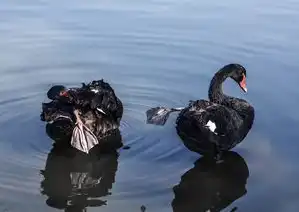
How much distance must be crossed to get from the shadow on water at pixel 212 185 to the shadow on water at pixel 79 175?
619mm

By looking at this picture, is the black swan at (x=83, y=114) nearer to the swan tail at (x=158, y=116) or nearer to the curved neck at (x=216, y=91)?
the swan tail at (x=158, y=116)

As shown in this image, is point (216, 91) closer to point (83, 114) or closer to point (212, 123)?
point (212, 123)

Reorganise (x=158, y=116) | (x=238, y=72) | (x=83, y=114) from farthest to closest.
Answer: (x=238, y=72) → (x=158, y=116) → (x=83, y=114)

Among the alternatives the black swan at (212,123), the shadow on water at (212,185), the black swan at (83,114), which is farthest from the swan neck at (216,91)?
the black swan at (83,114)

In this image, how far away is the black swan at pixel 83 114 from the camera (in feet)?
17.5

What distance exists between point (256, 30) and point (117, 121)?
4.38 m

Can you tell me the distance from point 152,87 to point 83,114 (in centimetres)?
163

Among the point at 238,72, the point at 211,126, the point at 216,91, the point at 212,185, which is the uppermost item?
the point at 238,72

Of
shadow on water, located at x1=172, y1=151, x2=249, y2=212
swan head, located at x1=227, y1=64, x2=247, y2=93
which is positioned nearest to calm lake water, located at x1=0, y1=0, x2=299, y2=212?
shadow on water, located at x1=172, y1=151, x2=249, y2=212

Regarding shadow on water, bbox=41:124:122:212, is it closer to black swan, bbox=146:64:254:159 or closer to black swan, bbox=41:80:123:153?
black swan, bbox=41:80:123:153

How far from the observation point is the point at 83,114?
18.2 feet

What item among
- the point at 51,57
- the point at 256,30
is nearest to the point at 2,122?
the point at 51,57

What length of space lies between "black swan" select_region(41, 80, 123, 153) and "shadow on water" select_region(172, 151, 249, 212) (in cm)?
95

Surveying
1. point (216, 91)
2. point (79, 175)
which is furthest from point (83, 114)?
point (216, 91)
